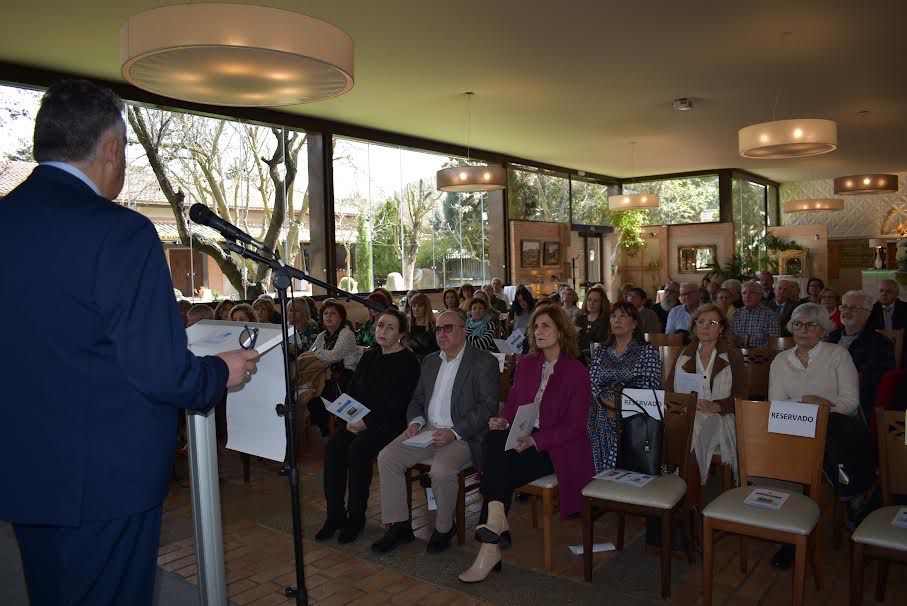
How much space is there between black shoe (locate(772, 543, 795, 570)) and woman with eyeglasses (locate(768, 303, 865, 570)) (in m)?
0.58

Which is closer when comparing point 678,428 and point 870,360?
point 678,428

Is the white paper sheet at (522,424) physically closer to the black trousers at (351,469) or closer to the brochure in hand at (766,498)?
the black trousers at (351,469)

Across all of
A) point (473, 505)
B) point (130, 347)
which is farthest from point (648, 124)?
point (130, 347)

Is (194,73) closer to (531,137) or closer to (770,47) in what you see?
(770,47)

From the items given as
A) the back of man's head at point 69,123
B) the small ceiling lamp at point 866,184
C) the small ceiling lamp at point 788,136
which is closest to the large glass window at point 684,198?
the small ceiling lamp at point 866,184

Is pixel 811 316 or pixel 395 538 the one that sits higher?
pixel 811 316

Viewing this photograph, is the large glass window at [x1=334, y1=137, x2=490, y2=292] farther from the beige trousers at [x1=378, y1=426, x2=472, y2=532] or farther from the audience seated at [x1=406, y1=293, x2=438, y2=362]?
the beige trousers at [x1=378, y1=426, x2=472, y2=532]

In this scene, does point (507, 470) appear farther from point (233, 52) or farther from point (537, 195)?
point (537, 195)

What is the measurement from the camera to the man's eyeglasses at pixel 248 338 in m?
2.22

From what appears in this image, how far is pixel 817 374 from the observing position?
397 centimetres

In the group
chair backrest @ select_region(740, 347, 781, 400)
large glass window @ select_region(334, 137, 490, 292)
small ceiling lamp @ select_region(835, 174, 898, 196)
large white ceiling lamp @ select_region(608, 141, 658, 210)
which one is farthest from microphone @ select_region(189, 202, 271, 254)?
small ceiling lamp @ select_region(835, 174, 898, 196)

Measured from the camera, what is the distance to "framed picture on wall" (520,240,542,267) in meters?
15.0

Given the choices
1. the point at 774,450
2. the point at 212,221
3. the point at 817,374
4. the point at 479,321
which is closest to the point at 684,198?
the point at 479,321

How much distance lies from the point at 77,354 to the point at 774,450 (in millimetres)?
3066
